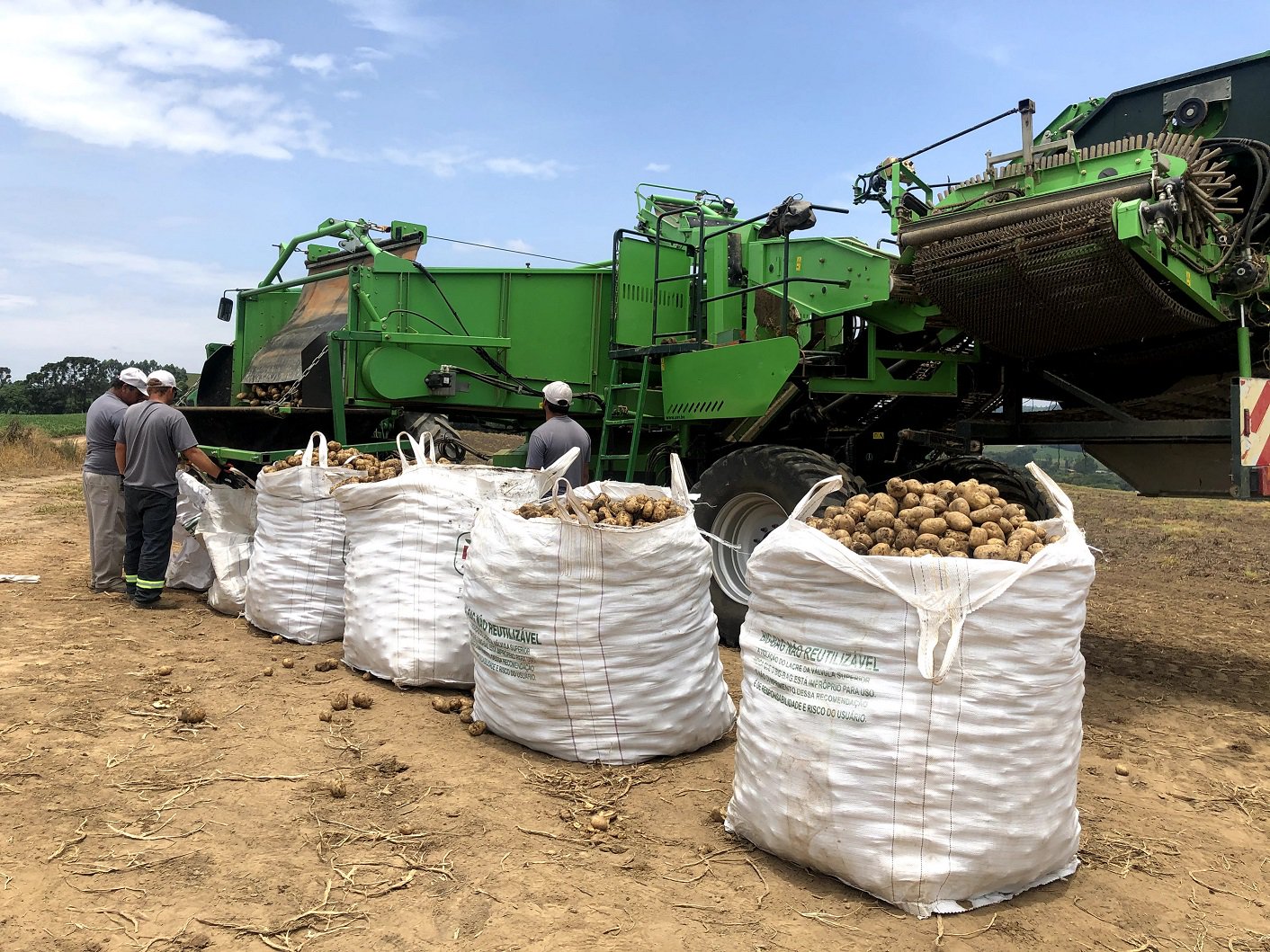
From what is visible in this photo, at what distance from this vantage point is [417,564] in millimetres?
4074

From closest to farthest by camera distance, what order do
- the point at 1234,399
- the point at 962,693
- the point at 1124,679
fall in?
1. the point at 962,693
2. the point at 1234,399
3. the point at 1124,679

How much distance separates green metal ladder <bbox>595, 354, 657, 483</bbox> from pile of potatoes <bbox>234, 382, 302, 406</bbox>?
2400mm

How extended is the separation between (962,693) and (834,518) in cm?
63

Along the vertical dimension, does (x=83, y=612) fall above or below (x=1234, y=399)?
below

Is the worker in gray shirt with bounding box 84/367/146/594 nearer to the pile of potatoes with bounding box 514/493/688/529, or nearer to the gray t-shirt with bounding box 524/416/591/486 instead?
the gray t-shirt with bounding box 524/416/591/486

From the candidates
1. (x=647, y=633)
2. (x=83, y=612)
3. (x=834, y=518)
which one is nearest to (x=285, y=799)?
(x=647, y=633)

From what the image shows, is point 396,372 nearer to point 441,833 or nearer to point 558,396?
point 558,396

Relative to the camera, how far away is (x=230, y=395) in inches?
311

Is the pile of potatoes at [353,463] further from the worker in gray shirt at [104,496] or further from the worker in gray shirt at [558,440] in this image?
the worker in gray shirt at [104,496]

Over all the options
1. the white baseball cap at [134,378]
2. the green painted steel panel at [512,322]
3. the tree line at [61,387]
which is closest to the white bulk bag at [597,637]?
the green painted steel panel at [512,322]

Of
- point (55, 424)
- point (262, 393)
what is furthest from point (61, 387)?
point (262, 393)

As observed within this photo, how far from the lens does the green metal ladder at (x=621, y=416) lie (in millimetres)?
5793

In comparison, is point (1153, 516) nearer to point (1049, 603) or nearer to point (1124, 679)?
point (1124, 679)

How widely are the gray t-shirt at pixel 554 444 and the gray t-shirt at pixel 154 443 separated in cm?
239
